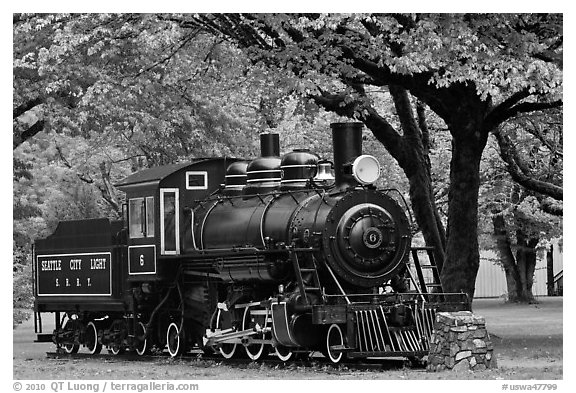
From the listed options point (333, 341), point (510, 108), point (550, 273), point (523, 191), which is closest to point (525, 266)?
point (523, 191)

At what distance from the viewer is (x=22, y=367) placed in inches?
865

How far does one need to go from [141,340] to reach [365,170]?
6.86 metres

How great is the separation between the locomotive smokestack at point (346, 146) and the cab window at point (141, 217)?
185 inches

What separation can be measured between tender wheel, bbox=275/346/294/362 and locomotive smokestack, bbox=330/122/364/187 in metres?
3.11

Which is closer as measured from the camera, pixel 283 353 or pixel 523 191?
pixel 283 353

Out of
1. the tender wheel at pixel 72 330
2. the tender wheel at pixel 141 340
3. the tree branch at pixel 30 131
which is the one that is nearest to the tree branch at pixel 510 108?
the tender wheel at pixel 141 340

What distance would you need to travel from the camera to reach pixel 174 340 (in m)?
22.9

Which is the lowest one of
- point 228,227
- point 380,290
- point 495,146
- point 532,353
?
point 532,353

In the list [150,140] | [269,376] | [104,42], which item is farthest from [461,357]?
[150,140]

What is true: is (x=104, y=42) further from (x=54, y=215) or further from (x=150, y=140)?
(x=54, y=215)

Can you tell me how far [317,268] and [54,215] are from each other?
21.1m

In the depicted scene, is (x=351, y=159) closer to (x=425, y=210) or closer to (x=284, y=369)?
(x=284, y=369)

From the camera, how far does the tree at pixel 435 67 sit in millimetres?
20859

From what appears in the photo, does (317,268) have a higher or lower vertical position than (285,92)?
lower
